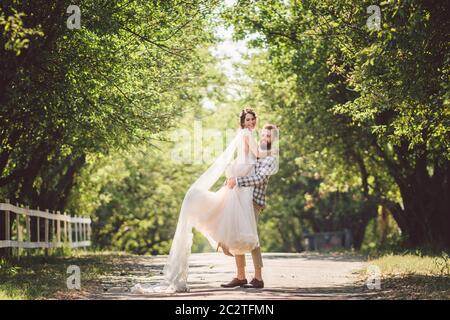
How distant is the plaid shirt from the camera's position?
13.1 m

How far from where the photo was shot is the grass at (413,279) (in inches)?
475

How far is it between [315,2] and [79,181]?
2005 cm

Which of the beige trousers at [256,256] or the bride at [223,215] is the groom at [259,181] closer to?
the beige trousers at [256,256]

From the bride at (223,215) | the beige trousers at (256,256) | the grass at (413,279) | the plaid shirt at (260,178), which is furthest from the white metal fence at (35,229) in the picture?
the grass at (413,279)

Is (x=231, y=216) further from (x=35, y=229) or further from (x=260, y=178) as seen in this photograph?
(x=35, y=229)

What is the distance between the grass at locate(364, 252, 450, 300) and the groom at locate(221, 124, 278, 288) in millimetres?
2011

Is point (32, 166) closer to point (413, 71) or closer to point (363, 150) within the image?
point (363, 150)

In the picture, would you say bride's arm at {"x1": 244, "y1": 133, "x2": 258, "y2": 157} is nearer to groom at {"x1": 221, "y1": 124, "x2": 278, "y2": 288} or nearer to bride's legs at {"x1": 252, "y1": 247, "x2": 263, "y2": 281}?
groom at {"x1": 221, "y1": 124, "x2": 278, "y2": 288}

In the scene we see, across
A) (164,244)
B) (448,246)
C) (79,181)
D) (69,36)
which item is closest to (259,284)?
(69,36)

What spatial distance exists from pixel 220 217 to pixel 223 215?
71 mm

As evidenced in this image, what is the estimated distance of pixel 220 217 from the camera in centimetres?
1334

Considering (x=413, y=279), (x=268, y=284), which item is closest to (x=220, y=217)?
(x=268, y=284)

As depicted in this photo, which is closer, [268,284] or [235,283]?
[235,283]
